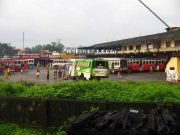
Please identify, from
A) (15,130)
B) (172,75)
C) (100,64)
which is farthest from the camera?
(100,64)

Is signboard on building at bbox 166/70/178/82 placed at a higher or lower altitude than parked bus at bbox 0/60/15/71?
lower

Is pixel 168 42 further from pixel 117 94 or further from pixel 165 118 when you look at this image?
pixel 165 118

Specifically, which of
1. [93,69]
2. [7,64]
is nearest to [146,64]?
[93,69]

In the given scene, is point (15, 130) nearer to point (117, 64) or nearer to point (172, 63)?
point (172, 63)

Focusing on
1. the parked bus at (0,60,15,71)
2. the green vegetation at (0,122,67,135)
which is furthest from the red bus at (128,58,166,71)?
the green vegetation at (0,122,67,135)

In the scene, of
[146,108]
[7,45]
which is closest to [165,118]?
[146,108]

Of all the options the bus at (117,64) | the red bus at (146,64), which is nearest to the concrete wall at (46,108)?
the bus at (117,64)

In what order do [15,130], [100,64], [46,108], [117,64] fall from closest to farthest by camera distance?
[46,108] < [15,130] < [100,64] < [117,64]

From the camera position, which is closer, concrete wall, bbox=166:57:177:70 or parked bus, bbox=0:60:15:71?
concrete wall, bbox=166:57:177:70

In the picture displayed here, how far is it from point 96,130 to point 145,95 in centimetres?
459

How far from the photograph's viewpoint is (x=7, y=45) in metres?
134

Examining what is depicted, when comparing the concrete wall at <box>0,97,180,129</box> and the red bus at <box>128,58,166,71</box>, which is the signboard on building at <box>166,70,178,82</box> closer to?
the red bus at <box>128,58,166,71</box>

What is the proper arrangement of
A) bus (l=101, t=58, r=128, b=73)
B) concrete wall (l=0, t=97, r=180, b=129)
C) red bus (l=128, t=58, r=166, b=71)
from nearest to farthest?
concrete wall (l=0, t=97, r=180, b=129) < bus (l=101, t=58, r=128, b=73) < red bus (l=128, t=58, r=166, b=71)

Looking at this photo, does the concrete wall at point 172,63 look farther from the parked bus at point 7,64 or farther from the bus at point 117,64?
the parked bus at point 7,64
